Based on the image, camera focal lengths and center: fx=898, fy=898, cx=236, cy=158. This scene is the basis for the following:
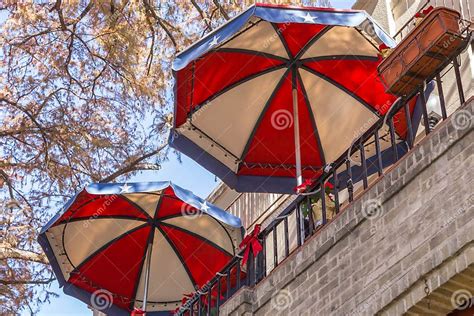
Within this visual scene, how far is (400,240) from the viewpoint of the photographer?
24.9 ft

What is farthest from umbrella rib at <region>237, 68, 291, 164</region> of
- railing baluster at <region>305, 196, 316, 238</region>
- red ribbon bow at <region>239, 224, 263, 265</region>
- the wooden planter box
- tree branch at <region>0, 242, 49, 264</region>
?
tree branch at <region>0, 242, 49, 264</region>

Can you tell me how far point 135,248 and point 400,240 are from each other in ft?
22.4

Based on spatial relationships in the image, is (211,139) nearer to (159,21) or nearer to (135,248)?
(135,248)

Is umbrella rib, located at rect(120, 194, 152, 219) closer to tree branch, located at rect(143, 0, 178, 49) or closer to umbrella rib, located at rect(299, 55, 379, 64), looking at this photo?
umbrella rib, located at rect(299, 55, 379, 64)

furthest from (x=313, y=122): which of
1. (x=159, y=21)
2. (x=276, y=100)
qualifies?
(x=159, y=21)

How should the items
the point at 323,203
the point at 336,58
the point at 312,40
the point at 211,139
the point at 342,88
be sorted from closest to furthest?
the point at 323,203, the point at 312,40, the point at 336,58, the point at 342,88, the point at 211,139

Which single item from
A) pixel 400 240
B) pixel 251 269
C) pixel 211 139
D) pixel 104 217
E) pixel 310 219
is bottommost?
pixel 400 240

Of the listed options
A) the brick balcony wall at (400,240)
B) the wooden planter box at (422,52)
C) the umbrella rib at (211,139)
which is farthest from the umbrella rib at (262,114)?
the brick balcony wall at (400,240)

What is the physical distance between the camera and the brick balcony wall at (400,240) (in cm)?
709

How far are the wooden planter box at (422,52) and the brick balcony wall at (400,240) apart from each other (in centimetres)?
94

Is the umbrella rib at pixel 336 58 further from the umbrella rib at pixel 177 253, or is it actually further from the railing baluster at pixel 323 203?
the umbrella rib at pixel 177 253

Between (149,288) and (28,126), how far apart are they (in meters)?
3.47

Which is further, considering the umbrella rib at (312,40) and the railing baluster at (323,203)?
the umbrella rib at (312,40)

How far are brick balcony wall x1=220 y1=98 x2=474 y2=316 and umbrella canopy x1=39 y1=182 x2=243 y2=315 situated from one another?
4006 mm
